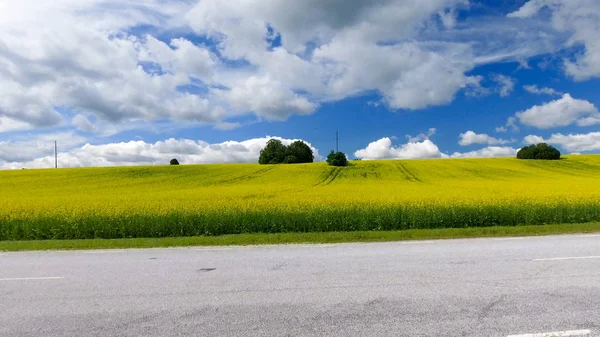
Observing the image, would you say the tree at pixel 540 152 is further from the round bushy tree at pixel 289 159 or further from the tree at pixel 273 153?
the tree at pixel 273 153

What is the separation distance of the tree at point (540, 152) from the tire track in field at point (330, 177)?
39333 millimetres

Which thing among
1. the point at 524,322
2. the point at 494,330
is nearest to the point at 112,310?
the point at 494,330

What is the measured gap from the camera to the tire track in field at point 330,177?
46406 millimetres

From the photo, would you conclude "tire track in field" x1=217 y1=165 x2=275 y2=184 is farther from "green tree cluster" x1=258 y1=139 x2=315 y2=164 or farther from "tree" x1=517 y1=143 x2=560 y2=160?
"tree" x1=517 y1=143 x2=560 y2=160

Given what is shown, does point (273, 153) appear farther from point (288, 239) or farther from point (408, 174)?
point (288, 239)

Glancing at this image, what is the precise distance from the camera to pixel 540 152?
248 feet

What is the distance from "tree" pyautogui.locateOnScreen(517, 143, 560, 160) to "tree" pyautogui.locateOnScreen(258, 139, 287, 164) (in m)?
50.9

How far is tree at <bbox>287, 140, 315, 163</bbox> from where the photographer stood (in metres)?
109

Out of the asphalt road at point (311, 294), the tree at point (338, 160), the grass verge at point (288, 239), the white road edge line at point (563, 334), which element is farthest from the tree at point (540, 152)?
the white road edge line at point (563, 334)

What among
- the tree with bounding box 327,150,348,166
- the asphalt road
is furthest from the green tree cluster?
the asphalt road

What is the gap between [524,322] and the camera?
546cm

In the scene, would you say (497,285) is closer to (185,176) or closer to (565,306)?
(565,306)

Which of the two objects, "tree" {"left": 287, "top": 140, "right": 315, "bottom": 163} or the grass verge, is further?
"tree" {"left": 287, "top": 140, "right": 315, "bottom": 163}

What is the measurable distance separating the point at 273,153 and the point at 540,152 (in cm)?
5752
